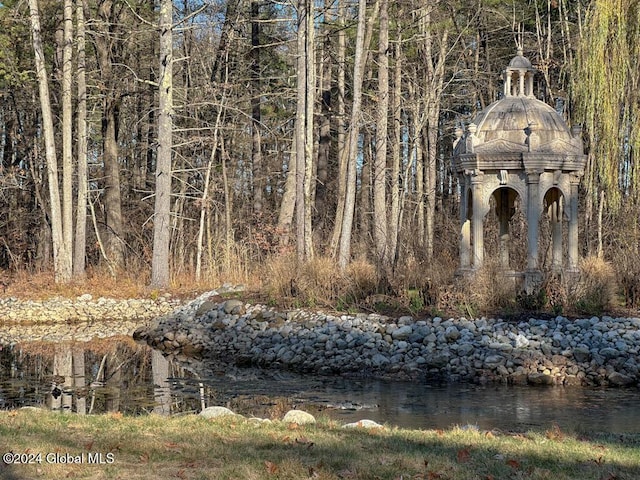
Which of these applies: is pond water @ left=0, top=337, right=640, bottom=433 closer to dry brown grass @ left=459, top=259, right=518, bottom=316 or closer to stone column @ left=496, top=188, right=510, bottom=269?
dry brown grass @ left=459, top=259, right=518, bottom=316

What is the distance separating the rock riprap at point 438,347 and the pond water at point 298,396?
60cm

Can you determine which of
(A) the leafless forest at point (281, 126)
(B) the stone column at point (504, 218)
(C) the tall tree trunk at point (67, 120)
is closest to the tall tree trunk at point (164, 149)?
(A) the leafless forest at point (281, 126)

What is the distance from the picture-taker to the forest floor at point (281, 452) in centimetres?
586

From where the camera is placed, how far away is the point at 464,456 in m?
6.45

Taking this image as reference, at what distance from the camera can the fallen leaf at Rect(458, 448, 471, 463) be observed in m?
6.35

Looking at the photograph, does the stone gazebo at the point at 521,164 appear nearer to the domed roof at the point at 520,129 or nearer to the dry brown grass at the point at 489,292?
the domed roof at the point at 520,129

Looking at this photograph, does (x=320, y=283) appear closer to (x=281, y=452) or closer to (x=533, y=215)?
(x=533, y=215)

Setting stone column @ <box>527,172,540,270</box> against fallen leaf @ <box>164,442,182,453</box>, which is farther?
stone column @ <box>527,172,540,270</box>

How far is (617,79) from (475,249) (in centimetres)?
665

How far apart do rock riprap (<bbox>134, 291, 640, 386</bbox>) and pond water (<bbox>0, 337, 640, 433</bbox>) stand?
60cm

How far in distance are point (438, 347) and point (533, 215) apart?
4036 mm

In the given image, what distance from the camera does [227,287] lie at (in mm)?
20672

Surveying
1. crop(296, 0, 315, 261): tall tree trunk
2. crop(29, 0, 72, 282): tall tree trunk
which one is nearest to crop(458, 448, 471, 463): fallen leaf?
crop(296, 0, 315, 261): tall tree trunk

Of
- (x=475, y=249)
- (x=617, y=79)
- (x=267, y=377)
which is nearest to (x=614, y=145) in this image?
(x=617, y=79)
